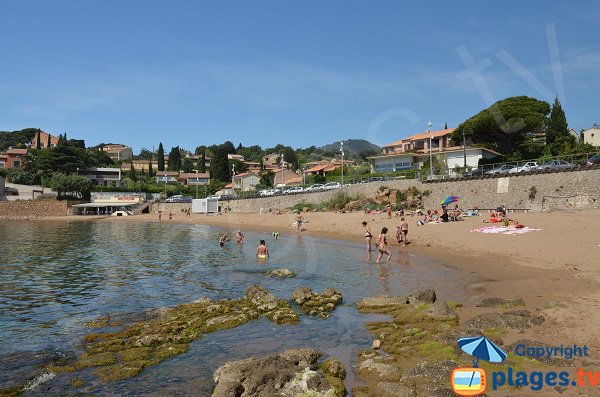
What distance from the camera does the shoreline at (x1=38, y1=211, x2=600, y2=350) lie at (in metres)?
9.40

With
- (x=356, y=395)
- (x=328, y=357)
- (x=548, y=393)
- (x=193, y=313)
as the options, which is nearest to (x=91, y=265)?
(x=193, y=313)

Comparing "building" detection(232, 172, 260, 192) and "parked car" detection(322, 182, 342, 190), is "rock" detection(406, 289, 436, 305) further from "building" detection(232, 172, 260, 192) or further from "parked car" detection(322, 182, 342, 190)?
"building" detection(232, 172, 260, 192)

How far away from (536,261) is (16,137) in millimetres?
179584

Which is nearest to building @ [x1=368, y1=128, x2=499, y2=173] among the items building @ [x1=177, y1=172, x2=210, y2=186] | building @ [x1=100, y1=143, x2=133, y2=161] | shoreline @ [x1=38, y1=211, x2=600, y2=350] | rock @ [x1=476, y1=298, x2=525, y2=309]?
shoreline @ [x1=38, y1=211, x2=600, y2=350]

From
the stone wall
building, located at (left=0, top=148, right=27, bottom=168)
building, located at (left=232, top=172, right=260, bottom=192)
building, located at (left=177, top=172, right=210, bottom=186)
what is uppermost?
building, located at (left=0, top=148, right=27, bottom=168)

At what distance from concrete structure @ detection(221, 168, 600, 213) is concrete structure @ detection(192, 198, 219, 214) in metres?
30.5

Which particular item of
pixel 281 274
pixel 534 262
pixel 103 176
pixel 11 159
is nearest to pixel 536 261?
pixel 534 262

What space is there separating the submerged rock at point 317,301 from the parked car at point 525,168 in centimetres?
3023

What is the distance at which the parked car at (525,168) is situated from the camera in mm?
37456

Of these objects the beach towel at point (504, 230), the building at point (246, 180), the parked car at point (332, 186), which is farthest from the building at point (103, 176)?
the beach towel at point (504, 230)

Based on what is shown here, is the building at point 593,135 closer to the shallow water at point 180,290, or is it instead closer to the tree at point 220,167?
the shallow water at point 180,290

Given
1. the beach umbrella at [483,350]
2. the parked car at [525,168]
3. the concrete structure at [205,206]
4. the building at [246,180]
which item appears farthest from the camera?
the building at [246,180]

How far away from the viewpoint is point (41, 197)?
275 ft

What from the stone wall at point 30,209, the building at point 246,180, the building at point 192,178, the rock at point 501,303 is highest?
the building at point 192,178
